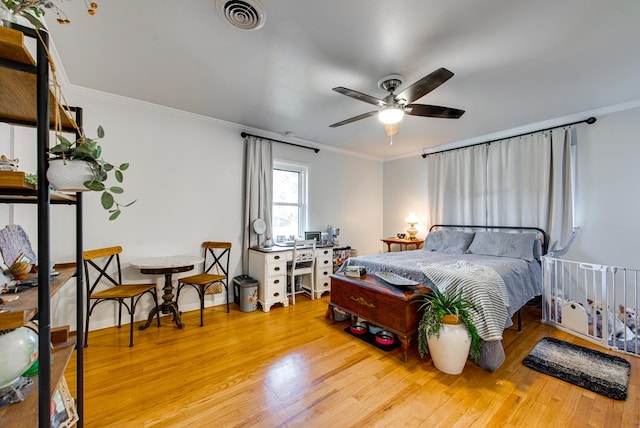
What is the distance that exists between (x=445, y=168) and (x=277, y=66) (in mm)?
3425

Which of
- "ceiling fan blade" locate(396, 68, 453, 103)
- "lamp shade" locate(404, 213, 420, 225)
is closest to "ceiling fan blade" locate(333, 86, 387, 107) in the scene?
"ceiling fan blade" locate(396, 68, 453, 103)

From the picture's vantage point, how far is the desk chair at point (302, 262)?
370 cm

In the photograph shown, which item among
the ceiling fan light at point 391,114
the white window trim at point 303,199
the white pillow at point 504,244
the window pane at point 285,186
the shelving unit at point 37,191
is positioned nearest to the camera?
the shelving unit at point 37,191

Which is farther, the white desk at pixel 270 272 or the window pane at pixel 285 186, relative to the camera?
the window pane at pixel 285 186

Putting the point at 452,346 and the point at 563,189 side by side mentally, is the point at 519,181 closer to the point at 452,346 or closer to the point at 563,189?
the point at 563,189

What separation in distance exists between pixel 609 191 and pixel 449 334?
9.49 feet

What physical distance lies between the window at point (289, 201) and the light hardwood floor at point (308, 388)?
1940 millimetres

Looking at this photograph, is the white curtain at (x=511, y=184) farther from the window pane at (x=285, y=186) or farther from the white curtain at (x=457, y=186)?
the window pane at (x=285, y=186)

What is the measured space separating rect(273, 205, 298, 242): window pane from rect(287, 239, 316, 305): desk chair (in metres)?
0.59

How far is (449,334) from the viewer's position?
204 cm

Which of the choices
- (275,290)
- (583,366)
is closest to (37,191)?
(275,290)

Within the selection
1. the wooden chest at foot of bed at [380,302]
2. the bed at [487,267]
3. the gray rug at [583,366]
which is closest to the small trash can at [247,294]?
the wooden chest at foot of bed at [380,302]

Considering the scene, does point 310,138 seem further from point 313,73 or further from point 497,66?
point 497,66

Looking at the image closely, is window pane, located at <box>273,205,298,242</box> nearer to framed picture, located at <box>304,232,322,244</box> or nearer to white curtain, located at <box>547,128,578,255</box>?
framed picture, located at <box>304,232,322,244</box>
